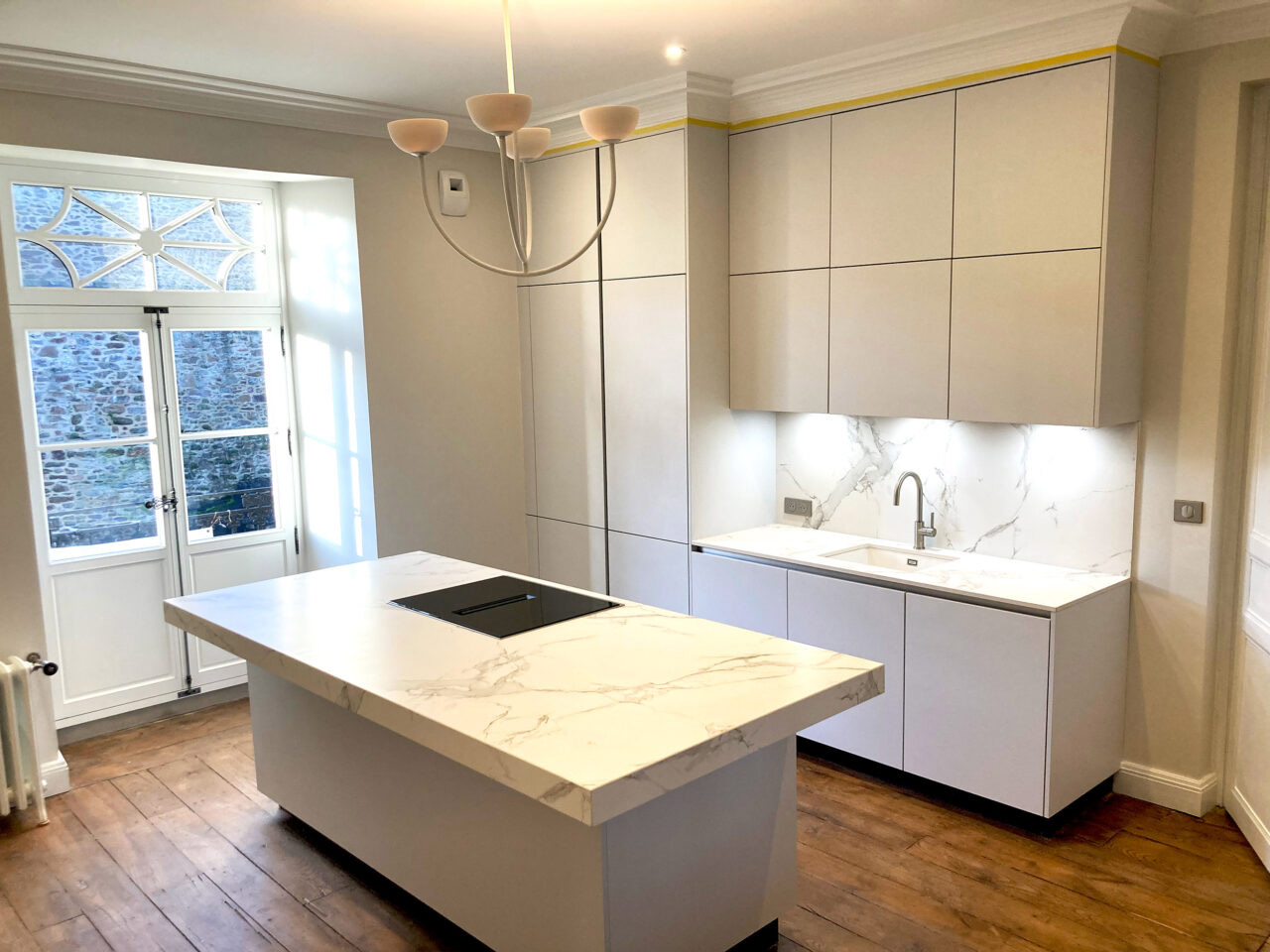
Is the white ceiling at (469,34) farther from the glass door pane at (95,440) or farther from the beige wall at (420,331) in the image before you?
the glass door pane at (95,440)

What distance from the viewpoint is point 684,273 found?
409 centimetres

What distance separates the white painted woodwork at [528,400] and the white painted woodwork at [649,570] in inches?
23.8

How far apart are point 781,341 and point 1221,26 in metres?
1.79

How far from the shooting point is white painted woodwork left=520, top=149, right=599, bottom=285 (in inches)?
175

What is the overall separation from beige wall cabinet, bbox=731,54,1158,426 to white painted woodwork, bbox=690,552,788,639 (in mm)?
693

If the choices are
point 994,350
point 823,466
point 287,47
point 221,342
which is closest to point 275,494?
point 221,342

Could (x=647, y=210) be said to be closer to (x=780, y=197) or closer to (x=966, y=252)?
(x=780, y=197)

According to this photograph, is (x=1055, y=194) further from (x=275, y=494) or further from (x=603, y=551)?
(x=275, y=494)

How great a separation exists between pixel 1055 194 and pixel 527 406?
2.63 meters

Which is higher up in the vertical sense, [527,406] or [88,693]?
[527,406]

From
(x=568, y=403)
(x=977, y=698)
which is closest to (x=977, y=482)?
(x=977, y=698)

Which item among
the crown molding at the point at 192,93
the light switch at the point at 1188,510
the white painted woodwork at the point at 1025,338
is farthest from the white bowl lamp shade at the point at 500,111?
the light switch at the point at 1188,510

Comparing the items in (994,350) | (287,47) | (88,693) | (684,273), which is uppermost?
(287,47)

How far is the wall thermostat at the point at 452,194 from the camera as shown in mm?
4535
